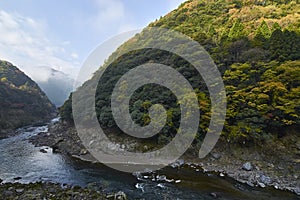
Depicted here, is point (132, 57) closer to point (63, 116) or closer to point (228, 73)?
point (63, 116)

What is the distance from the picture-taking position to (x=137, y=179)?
13797 millimetres

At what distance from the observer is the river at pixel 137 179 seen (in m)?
11.6

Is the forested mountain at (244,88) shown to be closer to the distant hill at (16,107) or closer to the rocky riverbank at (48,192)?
the rocky riverbank at (48,192)

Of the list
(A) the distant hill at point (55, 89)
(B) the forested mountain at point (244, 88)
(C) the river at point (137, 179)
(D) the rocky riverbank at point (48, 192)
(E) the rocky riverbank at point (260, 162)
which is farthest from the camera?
(A) the distant hill at point (55, 89)

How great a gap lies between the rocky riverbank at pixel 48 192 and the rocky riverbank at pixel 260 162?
20.0 ft

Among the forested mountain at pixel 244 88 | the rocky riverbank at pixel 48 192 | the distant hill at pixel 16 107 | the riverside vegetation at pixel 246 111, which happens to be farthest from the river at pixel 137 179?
the distant hill at pixel 16 107

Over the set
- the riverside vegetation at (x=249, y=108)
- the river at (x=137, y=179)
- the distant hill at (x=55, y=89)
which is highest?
the distant hill at (x=55, y=89)

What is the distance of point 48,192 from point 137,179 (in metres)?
5.43

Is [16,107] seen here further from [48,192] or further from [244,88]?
[244,88]

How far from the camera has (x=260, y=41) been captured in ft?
73.2

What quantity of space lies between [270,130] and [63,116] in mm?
28268

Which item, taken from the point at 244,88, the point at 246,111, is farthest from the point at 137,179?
the point at 244,88

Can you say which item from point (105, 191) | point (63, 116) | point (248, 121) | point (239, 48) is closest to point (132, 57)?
point (63, 116)

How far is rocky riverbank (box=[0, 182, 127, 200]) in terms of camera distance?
10961mm
